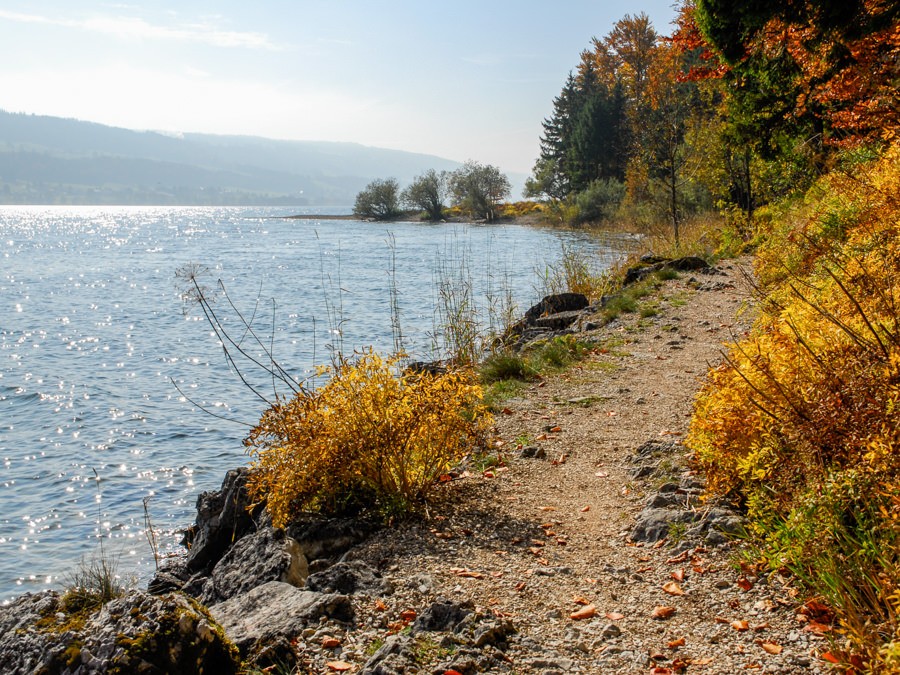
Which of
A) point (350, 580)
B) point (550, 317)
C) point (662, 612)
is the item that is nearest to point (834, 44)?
point (550, 317)

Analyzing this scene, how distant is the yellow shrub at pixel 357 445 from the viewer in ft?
15.1

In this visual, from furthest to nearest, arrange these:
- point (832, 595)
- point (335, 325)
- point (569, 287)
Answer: point (335, 325)
point (569, 287)
point (832, 595)

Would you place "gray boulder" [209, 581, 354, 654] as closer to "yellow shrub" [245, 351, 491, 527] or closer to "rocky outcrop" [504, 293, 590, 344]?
"yellow shrub" [245, 351, 491, 527]

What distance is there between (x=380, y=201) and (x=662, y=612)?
78429mm

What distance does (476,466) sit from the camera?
606 centimetres

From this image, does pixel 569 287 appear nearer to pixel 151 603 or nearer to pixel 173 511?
pixel 173 511

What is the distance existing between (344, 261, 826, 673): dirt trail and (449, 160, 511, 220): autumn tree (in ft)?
207

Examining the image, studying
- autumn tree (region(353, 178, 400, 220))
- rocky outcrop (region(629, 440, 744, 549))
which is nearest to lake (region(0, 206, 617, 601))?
rocky outcrop (region(629, 440, 744, 549))

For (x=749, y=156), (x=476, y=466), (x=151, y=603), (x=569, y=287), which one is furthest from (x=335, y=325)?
(x=151, y=603)

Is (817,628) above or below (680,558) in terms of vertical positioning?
above

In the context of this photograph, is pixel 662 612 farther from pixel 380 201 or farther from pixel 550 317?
pixel 380 201

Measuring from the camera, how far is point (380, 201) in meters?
79.3

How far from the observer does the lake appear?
7882 mm

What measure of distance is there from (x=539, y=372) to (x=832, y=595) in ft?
20.6
